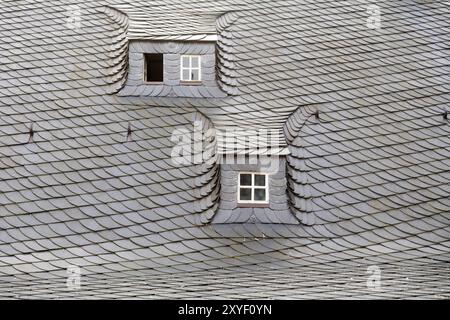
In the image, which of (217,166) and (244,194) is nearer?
(244,194)

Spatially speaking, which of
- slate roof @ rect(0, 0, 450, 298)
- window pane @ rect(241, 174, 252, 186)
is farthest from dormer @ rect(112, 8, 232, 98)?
window pane @ rect(241, 174, 252, 186)

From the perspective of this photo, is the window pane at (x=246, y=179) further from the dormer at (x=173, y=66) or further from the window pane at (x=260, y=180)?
the dormer at (x=173, y=66)

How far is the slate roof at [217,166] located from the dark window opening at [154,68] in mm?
586

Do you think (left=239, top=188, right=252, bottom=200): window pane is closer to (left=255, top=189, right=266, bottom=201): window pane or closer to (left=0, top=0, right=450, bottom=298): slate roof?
(left=255, top=189, right=266, bottom=201): window pane

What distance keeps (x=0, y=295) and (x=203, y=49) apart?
6.52 m

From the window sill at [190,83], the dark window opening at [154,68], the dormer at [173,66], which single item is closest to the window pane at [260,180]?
the dormer at [173,66]

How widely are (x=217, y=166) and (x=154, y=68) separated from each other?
3.17m

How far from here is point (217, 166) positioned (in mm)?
15672

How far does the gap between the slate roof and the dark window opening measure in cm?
59

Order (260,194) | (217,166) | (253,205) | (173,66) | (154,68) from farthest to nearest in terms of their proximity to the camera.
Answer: (154,68) → (173,66) → (217,166) → (260,194) → (253,205)

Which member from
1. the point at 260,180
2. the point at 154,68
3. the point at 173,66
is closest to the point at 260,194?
the point at 260,180

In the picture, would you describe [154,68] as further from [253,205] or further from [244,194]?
[253,205]

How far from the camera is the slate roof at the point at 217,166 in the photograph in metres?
14.6

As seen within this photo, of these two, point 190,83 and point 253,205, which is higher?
→ point 190,83
